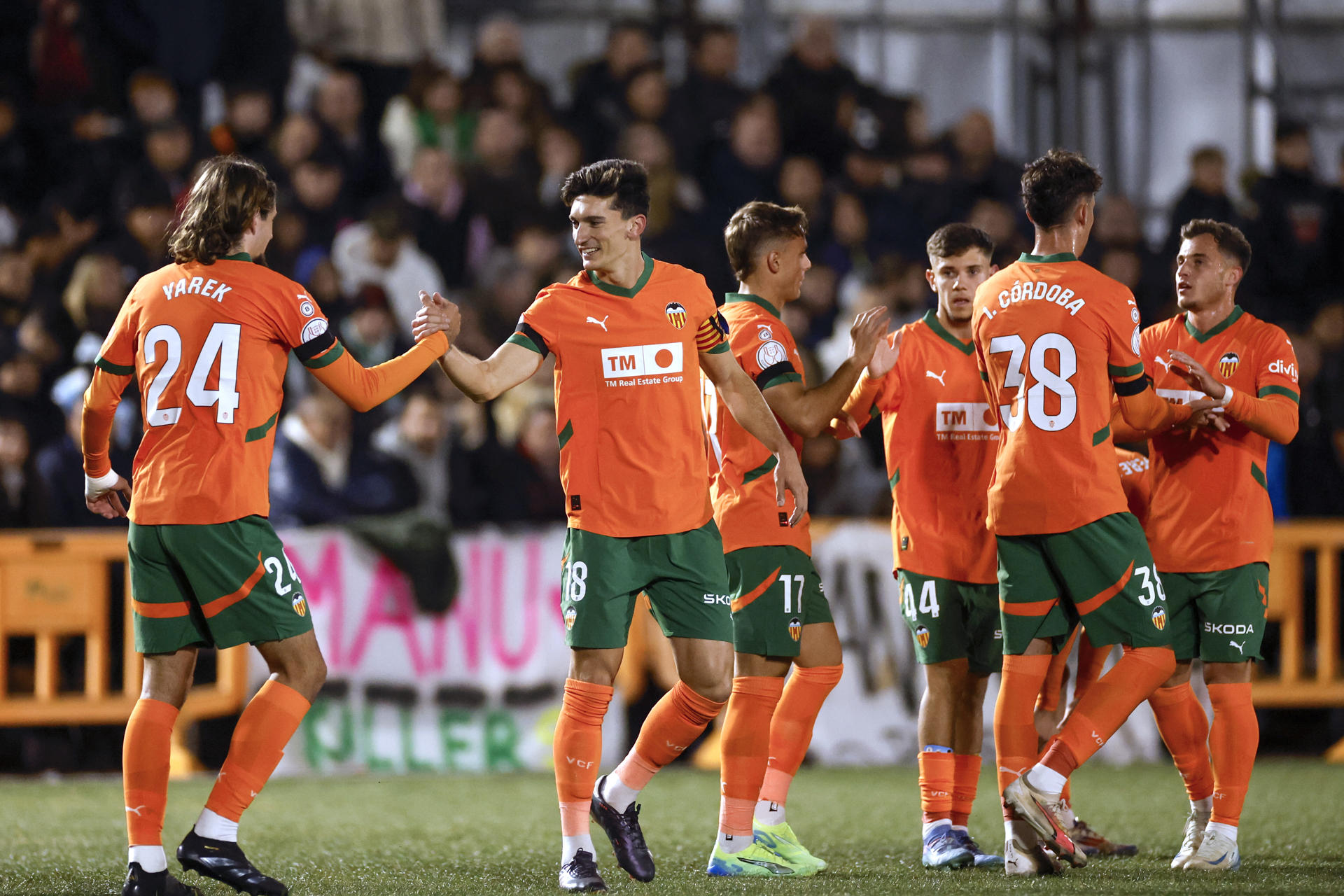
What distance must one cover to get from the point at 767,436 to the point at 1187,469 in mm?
1681

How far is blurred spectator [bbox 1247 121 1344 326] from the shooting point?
1220 centimetres

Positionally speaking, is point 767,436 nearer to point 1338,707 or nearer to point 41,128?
point 1338,707

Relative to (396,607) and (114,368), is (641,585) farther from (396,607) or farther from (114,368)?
(396,607)

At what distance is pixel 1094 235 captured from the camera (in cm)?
1270

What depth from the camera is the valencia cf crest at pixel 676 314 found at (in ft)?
17.7

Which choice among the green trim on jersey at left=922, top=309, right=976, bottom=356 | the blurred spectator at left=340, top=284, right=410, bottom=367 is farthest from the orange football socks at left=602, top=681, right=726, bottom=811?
the blurred spectator at left=340, top=284, right=410, bottom=367

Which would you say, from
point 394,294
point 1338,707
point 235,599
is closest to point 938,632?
point 235,599

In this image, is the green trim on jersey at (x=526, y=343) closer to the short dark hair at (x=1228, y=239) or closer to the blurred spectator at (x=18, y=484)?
the short dark hair at (x=1228, y=239)

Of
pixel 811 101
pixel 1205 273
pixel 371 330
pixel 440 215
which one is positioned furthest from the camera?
pixel 811 101

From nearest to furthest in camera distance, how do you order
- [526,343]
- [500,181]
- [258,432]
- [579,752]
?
[258,432]
[579,752]
[526,343]
[500,181]

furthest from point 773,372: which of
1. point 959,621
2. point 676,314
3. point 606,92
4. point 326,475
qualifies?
point 606,92

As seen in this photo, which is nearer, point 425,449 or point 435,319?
point 435,319

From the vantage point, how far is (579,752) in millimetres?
5168

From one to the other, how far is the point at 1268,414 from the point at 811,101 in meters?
7.81
